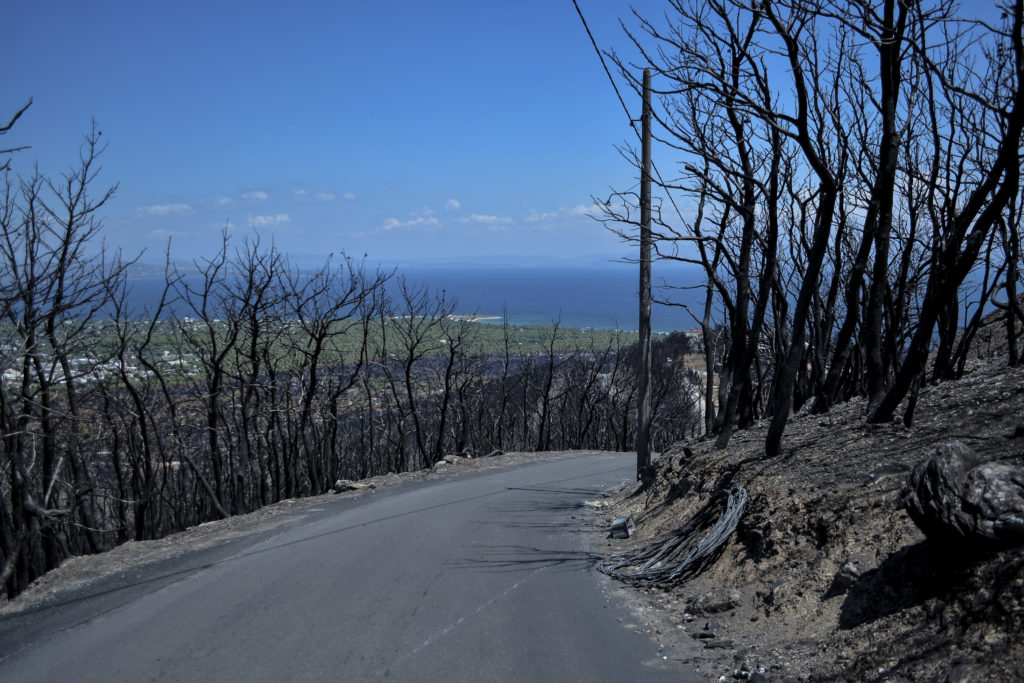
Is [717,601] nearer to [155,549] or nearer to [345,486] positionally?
[155,549]

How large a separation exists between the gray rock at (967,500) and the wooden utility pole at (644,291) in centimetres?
758

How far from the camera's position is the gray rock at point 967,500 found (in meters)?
4.59

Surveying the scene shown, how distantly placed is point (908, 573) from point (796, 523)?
1637 mm

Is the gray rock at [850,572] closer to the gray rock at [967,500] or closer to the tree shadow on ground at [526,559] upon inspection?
the gray rock at [967,500]

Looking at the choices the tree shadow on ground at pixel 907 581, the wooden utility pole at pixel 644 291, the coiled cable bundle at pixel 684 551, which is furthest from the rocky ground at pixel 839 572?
the wooden utility pole at pixel 644 291

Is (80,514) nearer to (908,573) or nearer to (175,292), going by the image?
(175,292)

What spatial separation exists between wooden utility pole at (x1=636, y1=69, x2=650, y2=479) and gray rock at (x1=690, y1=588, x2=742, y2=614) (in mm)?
6245

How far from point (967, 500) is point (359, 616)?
200 inches

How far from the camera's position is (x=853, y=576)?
5.58m

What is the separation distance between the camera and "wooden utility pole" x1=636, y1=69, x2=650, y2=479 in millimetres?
13070

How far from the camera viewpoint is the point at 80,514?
1786 centimetres

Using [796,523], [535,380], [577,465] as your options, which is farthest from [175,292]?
[535,380]

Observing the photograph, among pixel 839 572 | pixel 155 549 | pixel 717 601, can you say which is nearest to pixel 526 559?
pixel 717 601

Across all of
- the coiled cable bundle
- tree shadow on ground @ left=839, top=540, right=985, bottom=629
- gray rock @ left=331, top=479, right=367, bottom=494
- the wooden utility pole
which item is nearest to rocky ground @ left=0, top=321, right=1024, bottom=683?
tree shadow on ground @ left=839, top=540, right=985, bottom=629
